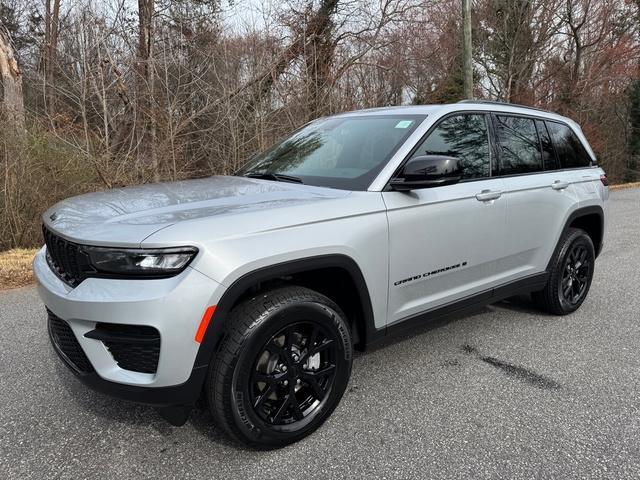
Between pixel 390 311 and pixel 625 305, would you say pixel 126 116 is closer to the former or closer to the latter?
pixel 390 311

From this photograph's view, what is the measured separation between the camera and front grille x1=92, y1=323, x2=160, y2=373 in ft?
6.85

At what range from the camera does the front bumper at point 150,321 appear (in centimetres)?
205

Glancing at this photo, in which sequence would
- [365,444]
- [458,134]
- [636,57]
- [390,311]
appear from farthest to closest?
[636,57] < [458,134] < [390,311] < [365,444]

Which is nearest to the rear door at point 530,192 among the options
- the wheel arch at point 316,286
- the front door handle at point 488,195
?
the front door handle at point 488,195

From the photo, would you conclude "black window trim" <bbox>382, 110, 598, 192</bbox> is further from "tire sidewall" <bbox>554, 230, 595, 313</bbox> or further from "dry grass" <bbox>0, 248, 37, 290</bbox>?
"dry grass" <bbox>0, 248, 37, 290</bbox>

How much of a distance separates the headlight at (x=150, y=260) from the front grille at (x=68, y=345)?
0.46 m

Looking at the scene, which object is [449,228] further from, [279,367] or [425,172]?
[279,367]

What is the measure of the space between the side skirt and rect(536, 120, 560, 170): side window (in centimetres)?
90

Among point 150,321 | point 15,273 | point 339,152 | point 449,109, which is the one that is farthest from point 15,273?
point 449,109

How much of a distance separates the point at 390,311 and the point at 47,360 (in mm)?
2480

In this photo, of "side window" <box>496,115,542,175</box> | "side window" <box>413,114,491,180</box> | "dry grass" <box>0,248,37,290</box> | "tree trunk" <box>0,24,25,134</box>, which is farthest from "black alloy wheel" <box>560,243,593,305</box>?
"tree trunk" <box>0,24,25,134</box>

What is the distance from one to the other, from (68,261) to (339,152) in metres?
1.80

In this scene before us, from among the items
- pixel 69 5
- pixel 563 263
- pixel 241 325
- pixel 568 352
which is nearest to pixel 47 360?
pixel 241 325

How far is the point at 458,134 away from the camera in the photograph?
3.40 metres
